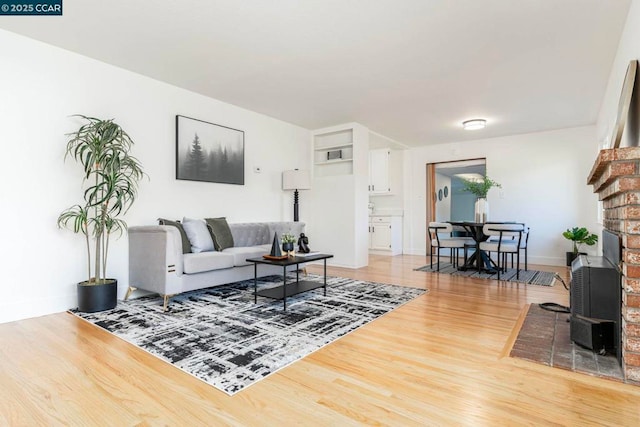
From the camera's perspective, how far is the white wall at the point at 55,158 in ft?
9.53

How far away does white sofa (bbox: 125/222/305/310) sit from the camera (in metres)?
3.24

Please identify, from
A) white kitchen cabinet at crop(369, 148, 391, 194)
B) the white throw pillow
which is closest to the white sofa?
the white throw pillow

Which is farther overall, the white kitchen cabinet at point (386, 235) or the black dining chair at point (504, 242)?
the white kitchen cabinet at point (386, 235)

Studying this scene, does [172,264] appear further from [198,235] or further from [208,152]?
[208,152]

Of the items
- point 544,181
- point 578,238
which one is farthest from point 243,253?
point 544,181

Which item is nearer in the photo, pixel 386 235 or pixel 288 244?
pixel 288 244

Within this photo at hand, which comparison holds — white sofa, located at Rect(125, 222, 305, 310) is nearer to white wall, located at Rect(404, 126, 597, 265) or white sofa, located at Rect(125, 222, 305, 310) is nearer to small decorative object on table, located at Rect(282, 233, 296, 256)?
small decorative object on table, located at Rect(282, 233, 296, 256)

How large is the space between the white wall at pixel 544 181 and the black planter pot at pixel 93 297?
658 cm

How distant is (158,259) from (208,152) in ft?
5.76

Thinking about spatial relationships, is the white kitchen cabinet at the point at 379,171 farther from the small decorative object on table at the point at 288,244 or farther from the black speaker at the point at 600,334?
the black speaker at the point at 600,334

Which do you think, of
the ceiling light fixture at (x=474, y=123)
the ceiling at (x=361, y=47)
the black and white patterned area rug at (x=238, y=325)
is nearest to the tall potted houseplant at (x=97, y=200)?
the black and white patterned area rug at (x=238, y=325)

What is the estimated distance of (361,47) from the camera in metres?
3.14

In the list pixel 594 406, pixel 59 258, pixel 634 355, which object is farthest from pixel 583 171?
pixel 59 258

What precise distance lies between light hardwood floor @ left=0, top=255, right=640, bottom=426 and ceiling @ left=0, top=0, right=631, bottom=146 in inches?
97.3
